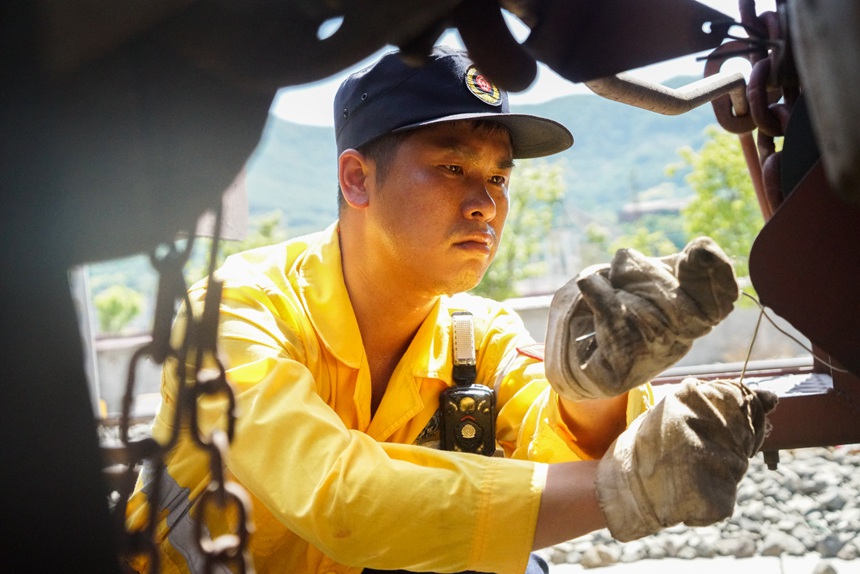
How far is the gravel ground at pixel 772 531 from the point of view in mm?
3850

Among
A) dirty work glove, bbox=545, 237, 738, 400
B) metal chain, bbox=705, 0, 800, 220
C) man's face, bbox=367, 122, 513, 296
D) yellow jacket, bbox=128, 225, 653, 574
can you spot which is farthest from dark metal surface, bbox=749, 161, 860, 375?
man's face, bbox=367, 122, 513, 296

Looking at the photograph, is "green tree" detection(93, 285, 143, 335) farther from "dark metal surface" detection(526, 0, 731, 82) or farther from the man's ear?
"dark metal surface" detection(526, 0, 731, 82)

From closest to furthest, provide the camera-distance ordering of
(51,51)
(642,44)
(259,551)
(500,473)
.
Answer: (51,51)
(642,44)
(500,473)
(259,551)

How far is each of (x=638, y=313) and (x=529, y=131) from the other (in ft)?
4.40

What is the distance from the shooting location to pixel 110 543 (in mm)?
865

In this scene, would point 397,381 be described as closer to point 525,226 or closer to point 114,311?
point 525,226

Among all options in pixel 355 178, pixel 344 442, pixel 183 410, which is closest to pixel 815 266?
pixel 183 410

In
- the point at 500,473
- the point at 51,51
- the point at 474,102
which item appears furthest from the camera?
the point at 474,102

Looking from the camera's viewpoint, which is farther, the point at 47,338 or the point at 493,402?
the point at 493,402

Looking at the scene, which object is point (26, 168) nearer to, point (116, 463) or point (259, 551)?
point (116, 463)

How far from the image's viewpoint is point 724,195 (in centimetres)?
1470

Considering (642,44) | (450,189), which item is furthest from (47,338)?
(450,189)

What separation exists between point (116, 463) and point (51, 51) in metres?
0.49

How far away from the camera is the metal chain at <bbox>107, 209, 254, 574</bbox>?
0.87 m
